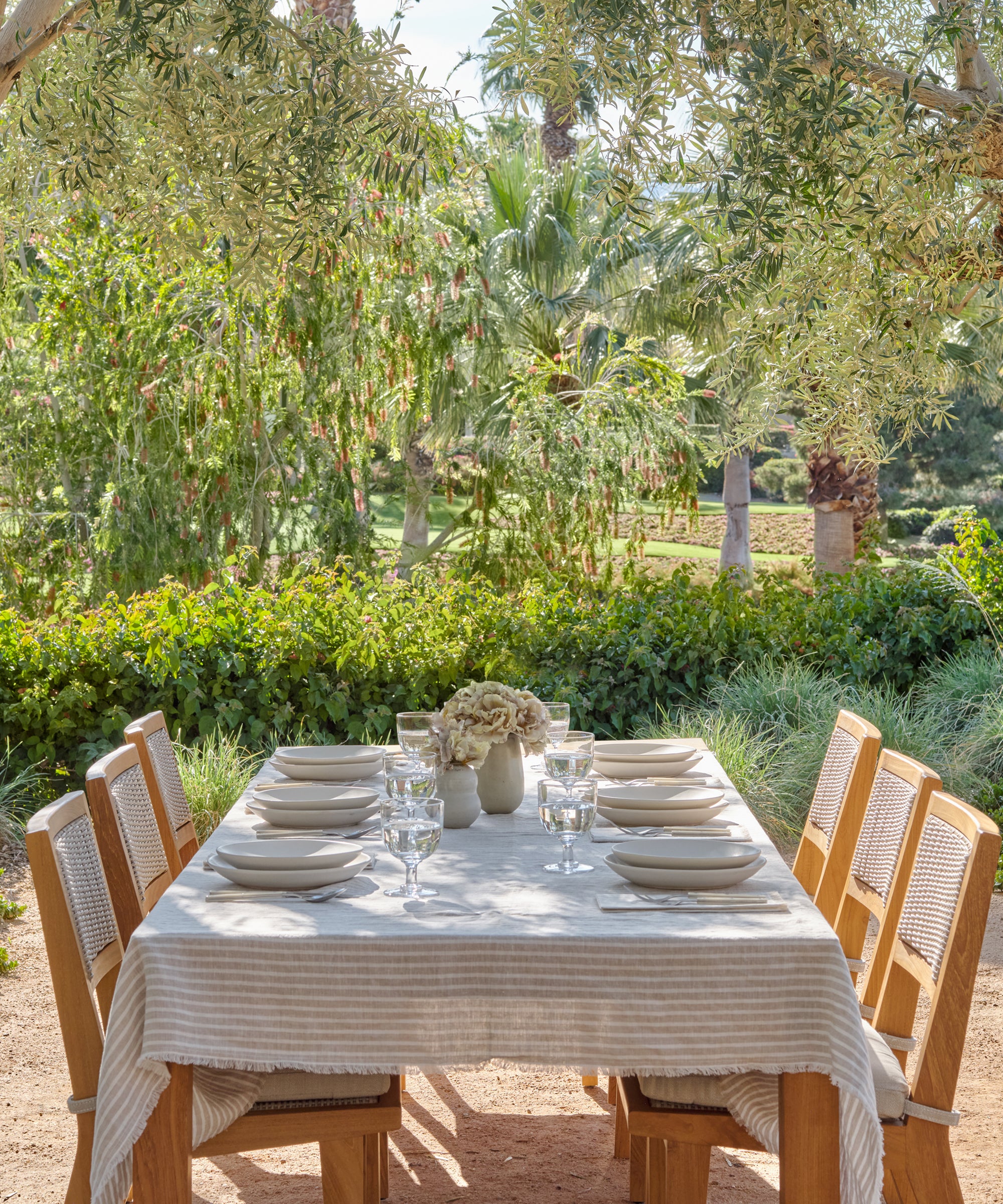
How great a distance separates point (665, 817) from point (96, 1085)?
1.31 meters

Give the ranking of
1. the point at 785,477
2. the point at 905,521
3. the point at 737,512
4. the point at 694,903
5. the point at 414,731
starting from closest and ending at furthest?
the point at 694,903 → the point at 414,731 → the point at 737,512 → the point at 905,521 → the point at 785,477

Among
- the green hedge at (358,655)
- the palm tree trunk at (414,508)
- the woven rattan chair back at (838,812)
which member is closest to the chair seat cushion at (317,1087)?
the woven rattan chair back at (838,812)

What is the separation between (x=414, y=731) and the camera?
2.89 m

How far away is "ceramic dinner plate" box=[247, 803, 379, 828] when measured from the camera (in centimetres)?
268

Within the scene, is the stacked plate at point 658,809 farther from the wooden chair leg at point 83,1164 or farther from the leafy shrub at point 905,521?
the leafy shrub at point 905,521

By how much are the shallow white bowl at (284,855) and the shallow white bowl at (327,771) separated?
2.40 feet

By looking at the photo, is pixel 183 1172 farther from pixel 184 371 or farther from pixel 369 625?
pixel 184 371

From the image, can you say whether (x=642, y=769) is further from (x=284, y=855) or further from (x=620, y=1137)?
(x=284, y=855)

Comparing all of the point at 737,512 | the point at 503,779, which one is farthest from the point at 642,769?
the point at 737,512

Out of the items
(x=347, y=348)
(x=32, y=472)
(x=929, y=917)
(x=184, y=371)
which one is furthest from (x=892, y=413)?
(x=32, y=472)

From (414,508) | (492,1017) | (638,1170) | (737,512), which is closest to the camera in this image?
(492,1017)

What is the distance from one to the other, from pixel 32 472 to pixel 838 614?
5.76 metres

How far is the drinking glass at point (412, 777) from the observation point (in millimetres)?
2338

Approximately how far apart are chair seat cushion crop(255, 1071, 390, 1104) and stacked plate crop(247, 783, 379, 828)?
628 mm
